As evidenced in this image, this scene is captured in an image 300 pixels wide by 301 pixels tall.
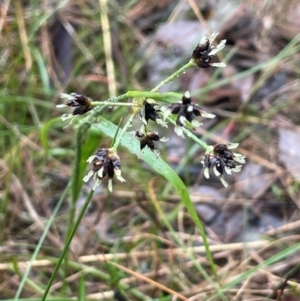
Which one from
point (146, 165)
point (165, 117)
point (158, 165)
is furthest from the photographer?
point (146, 165)

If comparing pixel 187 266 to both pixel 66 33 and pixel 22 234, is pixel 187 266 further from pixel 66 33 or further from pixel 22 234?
pixel 66 33

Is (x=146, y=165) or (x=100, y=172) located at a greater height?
(x=146, y=165)

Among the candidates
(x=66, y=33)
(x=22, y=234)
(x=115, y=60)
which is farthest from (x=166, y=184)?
(x=66, y=33)

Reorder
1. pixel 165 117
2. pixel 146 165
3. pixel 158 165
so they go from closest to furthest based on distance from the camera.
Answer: pixel 165 117 < pixel 158 165 < pixel 146 165

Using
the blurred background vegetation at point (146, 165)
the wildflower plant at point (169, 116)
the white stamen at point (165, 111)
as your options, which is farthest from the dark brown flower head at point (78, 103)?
the blurred background vegetation at point (146, 165)

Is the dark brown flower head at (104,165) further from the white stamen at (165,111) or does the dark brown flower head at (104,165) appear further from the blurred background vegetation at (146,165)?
the blurred background vegetation at (146,165)

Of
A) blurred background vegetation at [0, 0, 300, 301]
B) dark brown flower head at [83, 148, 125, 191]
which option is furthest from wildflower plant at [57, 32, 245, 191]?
blurred background vegetation at [0, 0, 300, 301]

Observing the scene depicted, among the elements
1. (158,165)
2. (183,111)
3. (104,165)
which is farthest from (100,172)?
(158,165)

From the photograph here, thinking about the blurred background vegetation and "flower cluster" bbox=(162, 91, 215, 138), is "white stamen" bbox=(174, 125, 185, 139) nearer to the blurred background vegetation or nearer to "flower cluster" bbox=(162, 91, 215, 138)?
"flower cluster" bbox=(162, 91, 215, 138)

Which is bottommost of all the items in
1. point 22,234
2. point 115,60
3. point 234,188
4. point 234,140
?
point 22,234

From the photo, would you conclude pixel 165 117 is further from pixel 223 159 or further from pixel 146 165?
pixel 146 165
